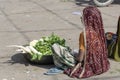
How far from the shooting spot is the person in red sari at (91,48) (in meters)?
5.61

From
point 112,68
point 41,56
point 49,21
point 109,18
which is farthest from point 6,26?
point 112,68

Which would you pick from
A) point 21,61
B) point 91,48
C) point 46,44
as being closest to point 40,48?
point 46,44

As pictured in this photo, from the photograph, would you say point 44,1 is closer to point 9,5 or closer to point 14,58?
point 9,5

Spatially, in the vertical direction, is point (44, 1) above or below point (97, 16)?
below

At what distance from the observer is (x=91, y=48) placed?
5680 mm

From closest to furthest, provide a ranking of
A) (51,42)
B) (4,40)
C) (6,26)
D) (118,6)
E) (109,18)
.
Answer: (51,42), (4,40), (6,26), (109,18), (118,6)

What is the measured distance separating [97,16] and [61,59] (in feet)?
2.83

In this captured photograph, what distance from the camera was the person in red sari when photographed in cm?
561

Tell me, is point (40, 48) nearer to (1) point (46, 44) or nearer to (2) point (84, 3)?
(1) point (46, 44)

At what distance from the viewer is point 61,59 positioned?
5801mm

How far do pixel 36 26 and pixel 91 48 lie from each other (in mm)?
4085

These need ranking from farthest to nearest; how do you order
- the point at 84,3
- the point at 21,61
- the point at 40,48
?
the point at 84,3 → the point at 21,61 → the point at 40,48

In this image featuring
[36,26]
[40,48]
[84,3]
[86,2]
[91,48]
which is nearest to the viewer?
[91,48]

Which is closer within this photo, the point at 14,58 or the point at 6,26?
the point at 14,58
